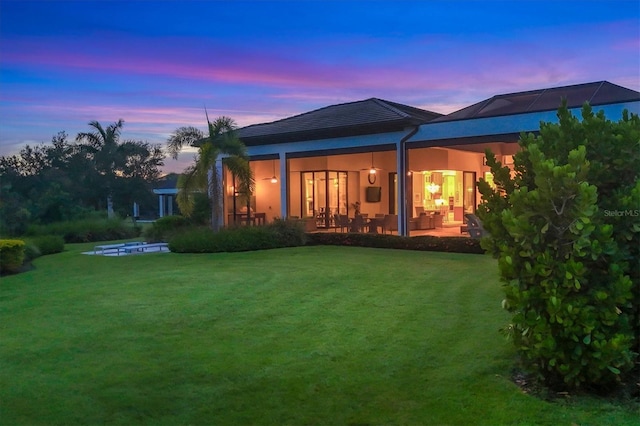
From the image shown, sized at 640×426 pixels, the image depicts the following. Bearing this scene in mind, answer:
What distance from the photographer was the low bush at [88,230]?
19.9 m

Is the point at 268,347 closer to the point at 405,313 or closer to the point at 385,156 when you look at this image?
the point at 405,313

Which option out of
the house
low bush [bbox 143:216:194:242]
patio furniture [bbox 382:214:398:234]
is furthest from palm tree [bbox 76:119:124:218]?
patio furniture [bbox 382:214:398:234]

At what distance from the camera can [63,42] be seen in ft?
30.5

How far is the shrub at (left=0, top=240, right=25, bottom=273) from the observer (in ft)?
39.3

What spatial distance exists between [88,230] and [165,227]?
14.3ft

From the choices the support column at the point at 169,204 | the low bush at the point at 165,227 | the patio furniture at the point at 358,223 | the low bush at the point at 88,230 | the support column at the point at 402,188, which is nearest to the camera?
the support column at the point at 402,188

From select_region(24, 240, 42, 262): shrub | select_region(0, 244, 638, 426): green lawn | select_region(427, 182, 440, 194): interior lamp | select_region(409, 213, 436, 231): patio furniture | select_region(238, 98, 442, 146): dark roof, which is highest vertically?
select_region(238, 98, 442, 146): dark roof

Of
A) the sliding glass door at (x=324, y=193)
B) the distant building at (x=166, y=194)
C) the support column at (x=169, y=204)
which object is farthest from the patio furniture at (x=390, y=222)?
the support column at (x=169, y=204)

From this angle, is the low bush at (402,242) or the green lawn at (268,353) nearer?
the green lawn at (268,353)

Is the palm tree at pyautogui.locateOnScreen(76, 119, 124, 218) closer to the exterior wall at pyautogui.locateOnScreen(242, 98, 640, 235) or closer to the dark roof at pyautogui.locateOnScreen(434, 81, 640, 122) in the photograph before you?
the exterior wall at pyautogui.locateOnScreen(242, 98, 640, 235)

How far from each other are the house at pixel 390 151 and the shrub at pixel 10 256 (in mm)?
9720

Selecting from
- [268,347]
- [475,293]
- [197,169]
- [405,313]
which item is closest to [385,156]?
[197,169]

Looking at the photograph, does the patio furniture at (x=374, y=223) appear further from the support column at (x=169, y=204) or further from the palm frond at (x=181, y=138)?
the support column at (x=169, y=204)

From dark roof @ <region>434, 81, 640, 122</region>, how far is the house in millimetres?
30
